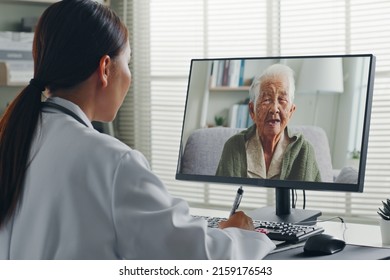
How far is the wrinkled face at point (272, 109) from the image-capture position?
1.87 metres

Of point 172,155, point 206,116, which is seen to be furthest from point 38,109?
point 172,155

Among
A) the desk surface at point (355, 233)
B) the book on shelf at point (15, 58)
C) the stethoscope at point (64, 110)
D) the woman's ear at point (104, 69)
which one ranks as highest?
the book on shelf at point (15, 58)

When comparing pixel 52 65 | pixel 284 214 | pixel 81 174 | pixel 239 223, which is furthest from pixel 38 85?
pixel 284 214

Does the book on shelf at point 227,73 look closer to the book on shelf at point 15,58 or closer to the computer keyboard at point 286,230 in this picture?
the computer keyboard at point 286,230

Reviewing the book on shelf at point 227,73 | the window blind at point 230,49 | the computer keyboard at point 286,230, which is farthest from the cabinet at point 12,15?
the computer keyboard at point 286,230

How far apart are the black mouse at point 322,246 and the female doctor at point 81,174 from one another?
21 centimetres

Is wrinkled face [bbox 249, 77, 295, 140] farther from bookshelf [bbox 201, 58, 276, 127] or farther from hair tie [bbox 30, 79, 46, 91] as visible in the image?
hair tie [bbox 30, 79, 46, 91]

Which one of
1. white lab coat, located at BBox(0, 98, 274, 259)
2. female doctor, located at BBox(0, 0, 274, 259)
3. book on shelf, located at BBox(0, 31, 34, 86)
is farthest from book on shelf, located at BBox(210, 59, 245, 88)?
book on shelf, located at BBox(0, 31, 34, 86)

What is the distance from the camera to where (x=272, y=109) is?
1.88 meters

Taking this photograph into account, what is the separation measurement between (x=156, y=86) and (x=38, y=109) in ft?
8.68

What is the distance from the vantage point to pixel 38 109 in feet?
4.19

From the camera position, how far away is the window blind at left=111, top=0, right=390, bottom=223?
10.2ft

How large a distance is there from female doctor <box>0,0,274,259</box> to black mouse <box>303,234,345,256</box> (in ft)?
0.70

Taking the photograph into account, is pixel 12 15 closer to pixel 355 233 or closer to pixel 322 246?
pixel 355 233
